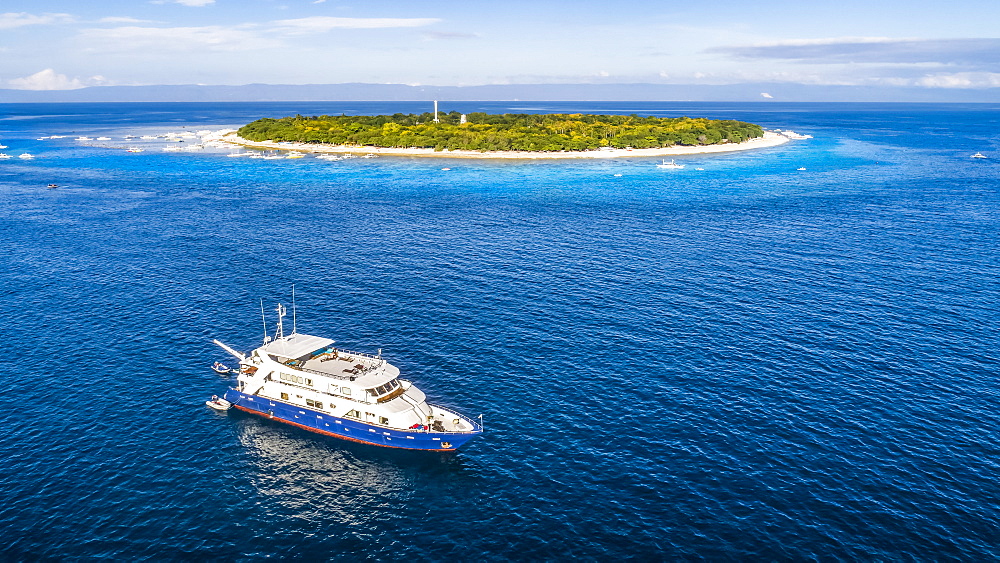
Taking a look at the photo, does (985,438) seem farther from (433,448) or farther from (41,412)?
(41,412)

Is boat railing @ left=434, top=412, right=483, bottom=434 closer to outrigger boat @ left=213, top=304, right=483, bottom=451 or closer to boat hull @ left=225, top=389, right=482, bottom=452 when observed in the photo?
outrigger boat @ left=213, top=304, right=483, bottom=451

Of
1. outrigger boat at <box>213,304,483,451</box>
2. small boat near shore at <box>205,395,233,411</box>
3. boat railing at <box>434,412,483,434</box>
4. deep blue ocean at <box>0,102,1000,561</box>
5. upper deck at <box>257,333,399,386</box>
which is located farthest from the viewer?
small boat near shore at <box>205,395,233,411</box>

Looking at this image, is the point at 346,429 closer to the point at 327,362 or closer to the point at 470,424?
the point at 327,362

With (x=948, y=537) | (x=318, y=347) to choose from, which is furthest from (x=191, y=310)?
(x=948, y=537)

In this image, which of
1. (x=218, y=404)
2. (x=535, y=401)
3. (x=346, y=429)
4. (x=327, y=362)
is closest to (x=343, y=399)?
(x=346, y=429)

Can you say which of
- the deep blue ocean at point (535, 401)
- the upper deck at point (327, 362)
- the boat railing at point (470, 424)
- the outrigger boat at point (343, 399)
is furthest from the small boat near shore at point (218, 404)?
the boat railing at point (470, 424)

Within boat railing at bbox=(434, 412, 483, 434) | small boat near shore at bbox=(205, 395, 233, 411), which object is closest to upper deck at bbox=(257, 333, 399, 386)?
small boat near shore at bbox=(205, 395, 233, 411)
